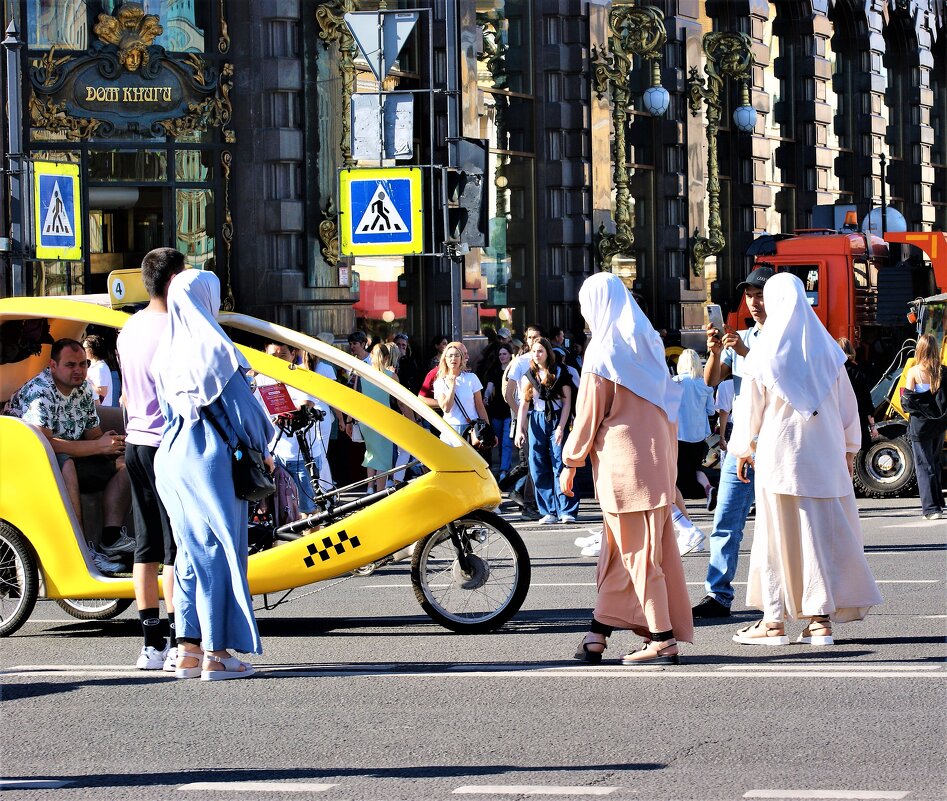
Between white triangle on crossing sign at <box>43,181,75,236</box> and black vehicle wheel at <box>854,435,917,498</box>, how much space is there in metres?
7.95

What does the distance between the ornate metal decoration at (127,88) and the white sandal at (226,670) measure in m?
16.0

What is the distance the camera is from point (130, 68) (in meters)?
23.6

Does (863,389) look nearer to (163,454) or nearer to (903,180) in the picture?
(163,454)

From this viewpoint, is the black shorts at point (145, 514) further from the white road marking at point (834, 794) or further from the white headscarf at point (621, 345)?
the white road marking at point (834, 794)

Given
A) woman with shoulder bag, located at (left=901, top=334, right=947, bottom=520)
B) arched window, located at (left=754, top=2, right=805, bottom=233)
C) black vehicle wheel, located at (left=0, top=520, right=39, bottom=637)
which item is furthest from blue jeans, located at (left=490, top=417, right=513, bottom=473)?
arched window, located at (left=754, top=2, right=805, bottom=233)

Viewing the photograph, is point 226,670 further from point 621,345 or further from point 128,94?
point 128,94

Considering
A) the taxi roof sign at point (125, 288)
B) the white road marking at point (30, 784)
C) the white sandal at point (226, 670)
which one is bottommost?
the white road marking at point (30, 784)

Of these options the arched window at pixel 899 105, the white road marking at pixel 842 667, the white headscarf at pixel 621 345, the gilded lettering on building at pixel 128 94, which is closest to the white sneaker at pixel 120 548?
the white headscarf at pixel 621 345

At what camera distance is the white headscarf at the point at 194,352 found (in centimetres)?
827

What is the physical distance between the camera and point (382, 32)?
16875 mm

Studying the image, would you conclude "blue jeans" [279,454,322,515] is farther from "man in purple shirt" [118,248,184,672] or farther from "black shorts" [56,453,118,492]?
"man in purple shirt" [118,248,184,672]

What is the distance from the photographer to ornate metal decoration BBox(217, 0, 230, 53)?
23938 mm

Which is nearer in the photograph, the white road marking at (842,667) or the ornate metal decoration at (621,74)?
the white road marking at (842,667)

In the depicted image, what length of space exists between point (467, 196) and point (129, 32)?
7.84 meters
